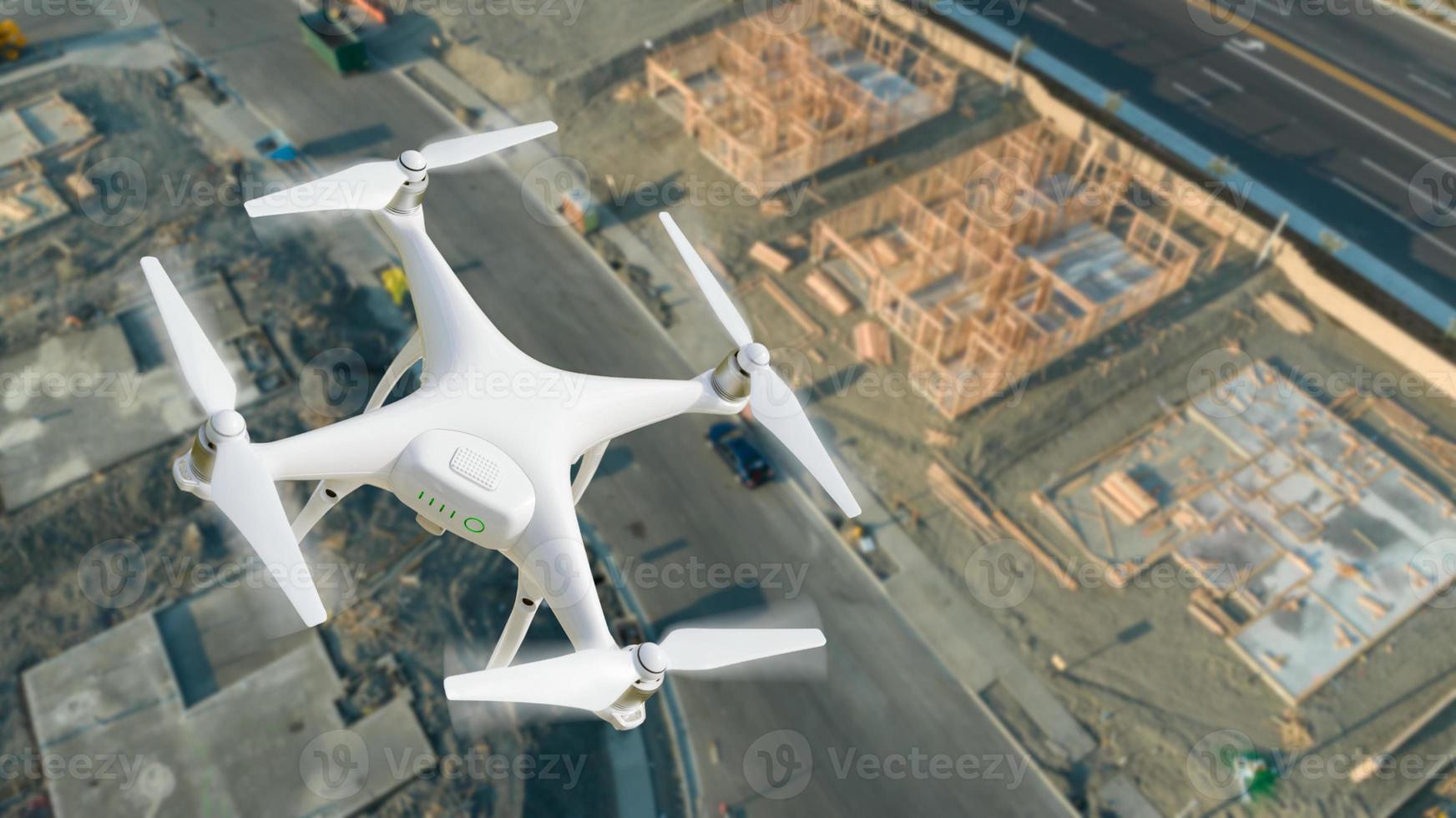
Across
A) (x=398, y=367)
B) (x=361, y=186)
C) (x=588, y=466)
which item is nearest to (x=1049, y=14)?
(x=588, y=466)

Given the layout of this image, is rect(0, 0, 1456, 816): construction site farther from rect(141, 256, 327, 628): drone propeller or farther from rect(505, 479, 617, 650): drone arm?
rect(141, 256, 327, 628): drone propeller

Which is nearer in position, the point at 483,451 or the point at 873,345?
the point at 483,451

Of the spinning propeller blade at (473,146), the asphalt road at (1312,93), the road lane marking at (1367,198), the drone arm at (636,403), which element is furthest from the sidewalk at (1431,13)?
the drone arm at (636,403)

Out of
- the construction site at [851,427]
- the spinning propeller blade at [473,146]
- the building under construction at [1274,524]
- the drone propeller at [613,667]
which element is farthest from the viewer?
the building under construction at [1274,524]

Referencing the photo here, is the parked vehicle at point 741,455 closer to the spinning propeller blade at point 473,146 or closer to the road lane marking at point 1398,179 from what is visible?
the spinning propeller blade at point 473,146

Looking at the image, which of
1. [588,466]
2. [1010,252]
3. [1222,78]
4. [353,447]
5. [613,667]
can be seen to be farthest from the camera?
[1222,78]

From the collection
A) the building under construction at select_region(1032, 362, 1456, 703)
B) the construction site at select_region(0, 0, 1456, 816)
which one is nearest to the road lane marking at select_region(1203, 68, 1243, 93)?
the construction site at select_region(0, 0, 1456, 816)

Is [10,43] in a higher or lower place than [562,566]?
lower

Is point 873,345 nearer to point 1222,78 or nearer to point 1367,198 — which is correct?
point 1367,198
